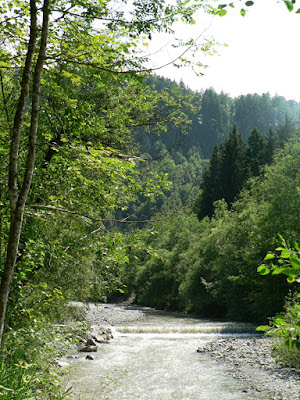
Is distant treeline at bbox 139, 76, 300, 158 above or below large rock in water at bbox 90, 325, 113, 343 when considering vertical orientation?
above

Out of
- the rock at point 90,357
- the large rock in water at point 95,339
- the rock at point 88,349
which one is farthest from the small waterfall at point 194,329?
the rock at point 90,357

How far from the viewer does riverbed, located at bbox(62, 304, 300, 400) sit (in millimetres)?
11594

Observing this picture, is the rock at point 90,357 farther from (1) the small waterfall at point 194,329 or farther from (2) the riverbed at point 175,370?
(1) the small waterfall at point 194,329

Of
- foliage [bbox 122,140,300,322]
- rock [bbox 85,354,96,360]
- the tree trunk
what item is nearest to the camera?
the tree trunk

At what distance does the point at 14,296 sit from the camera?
6.89 meters

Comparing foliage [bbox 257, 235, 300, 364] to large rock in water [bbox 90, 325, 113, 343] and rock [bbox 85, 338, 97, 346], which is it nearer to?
rock [bbox 85, 338, 97, 346]

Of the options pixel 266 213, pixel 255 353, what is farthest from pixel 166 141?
pixel 255 353

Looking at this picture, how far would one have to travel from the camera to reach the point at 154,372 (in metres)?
14.5

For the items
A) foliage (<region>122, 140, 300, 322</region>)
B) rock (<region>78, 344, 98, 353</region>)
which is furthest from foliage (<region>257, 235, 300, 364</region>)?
rock (<region>78, 344, 98, 353</region>)

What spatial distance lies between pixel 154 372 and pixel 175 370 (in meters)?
0.81

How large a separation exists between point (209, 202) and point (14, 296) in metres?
68.1

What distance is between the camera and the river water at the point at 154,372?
1162 centimetres

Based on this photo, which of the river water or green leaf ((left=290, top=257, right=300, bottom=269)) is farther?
the river water

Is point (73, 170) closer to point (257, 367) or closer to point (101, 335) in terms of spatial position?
point (257, 367)
